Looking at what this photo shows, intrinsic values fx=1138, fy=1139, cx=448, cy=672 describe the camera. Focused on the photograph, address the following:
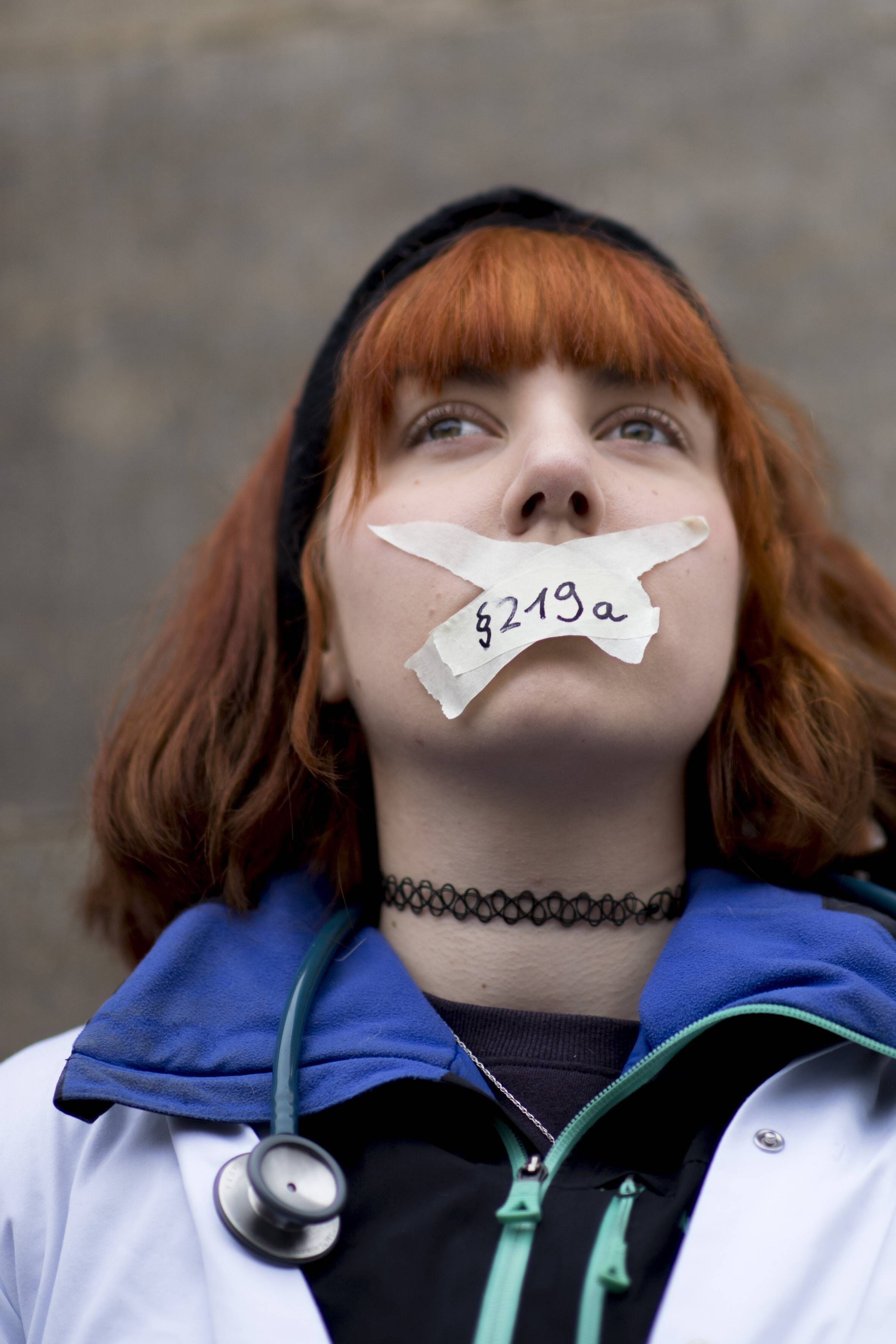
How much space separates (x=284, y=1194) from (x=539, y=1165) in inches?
11.2

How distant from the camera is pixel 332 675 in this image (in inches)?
70.5

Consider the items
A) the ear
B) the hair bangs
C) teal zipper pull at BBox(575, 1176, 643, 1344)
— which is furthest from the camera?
the ear

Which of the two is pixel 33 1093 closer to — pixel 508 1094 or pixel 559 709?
A: pixel 508 1094

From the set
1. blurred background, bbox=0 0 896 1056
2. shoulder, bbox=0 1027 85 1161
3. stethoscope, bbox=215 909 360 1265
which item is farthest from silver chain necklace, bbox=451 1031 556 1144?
blurred background, bbox=0 0 896 1056

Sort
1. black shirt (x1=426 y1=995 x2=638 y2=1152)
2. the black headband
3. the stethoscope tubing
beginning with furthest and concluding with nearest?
the black headband < black shirt (x1=426 y1=995 x2=638 y2=1152) < the stethoscope tubing

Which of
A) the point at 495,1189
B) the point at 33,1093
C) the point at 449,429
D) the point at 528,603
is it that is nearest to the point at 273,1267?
the point at 495,1189

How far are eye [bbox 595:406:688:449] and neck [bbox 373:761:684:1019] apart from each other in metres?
0.50

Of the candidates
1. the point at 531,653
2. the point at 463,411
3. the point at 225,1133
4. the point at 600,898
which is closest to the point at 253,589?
the point at 463,411

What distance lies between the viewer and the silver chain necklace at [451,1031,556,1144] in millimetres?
1400

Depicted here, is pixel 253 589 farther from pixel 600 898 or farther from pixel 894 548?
pixel 894 548

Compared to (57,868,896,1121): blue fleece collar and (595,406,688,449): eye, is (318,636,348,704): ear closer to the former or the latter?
(57,868,896,1121): blue fleece collar

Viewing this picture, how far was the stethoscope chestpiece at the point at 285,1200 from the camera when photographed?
1.21 metres

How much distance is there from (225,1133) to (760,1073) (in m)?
0.66

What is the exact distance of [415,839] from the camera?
5.43ft
